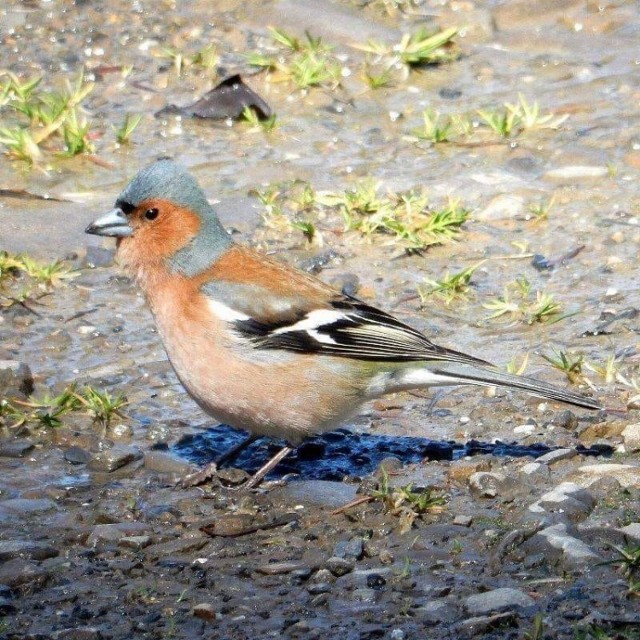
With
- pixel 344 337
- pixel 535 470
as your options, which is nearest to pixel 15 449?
pixel 344 337

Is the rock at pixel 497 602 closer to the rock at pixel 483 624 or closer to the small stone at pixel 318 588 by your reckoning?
the rock at pixel 483 624

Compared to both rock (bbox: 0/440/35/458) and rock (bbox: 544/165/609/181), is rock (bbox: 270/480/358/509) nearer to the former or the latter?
rock (bbox: 0/440/35/458)

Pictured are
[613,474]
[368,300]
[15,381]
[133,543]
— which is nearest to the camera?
[133,543]

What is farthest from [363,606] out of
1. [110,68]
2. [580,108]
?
[110,68]

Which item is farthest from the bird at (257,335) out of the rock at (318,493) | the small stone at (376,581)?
the small stone at (376,581)

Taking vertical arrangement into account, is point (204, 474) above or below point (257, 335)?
below

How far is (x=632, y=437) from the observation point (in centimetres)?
529

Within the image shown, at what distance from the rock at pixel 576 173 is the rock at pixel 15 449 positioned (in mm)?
3820

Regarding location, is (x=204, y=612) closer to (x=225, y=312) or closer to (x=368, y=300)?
(x=225, y=312)

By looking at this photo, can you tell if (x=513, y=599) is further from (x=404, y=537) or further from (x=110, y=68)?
(x=110, y=68)

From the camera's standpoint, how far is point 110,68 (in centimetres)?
920

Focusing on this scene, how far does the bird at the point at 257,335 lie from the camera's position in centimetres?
524

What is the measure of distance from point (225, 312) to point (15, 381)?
1250 millimetres

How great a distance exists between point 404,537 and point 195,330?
1.27 meters
